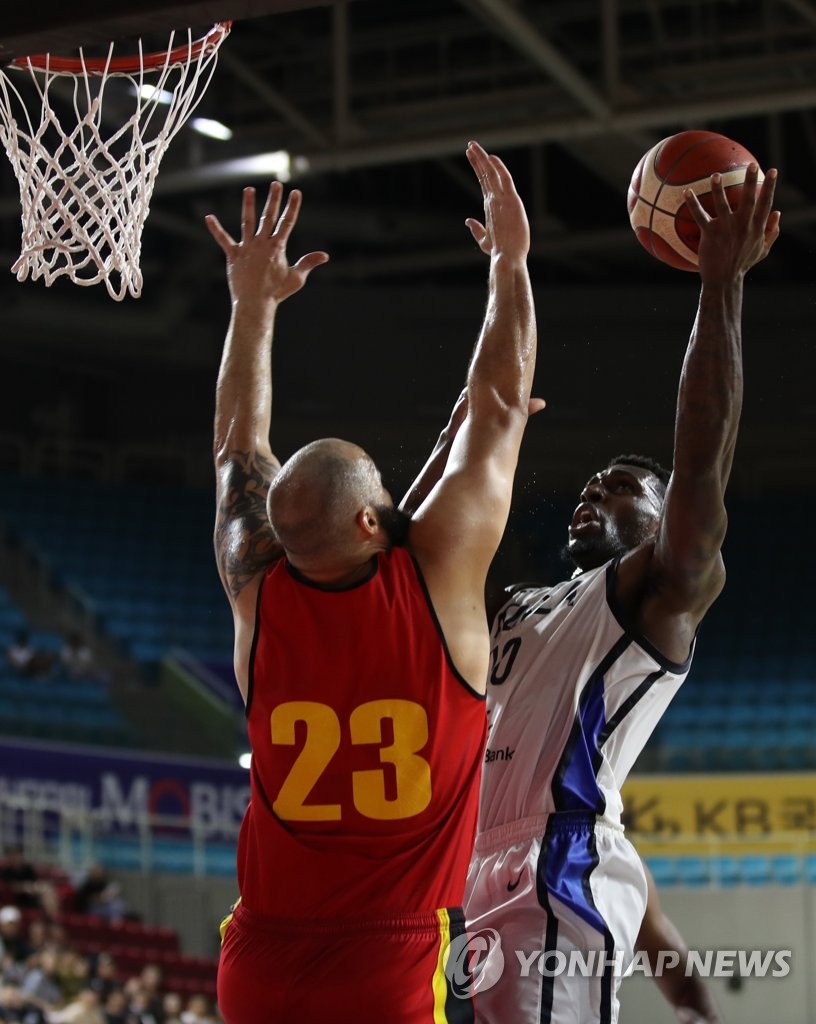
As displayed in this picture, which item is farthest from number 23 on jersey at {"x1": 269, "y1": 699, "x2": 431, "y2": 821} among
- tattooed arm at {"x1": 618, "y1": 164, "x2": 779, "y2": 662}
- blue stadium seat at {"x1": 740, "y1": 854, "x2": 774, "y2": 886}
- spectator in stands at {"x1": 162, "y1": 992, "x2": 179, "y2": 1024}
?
blue stadium seat at {"x1": 740, "y1": 854, "x2": 774, "y2": 886}

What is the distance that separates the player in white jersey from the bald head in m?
0.69

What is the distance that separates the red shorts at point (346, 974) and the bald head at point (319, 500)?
676 millimetres

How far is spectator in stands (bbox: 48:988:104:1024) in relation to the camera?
28.3 feet

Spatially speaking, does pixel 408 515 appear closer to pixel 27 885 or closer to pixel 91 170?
pixel 91 170

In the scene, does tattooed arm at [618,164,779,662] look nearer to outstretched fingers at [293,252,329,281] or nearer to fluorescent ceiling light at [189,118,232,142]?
outstretched fingers at [293,252,329,281]

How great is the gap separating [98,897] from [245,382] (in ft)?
27.0

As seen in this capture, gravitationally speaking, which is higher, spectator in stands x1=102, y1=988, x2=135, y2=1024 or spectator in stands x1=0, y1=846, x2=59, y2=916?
spectator in stands x1=0, y1=846, x2=59, y2=916

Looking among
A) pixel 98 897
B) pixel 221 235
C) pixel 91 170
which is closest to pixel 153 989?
pixel 98 897

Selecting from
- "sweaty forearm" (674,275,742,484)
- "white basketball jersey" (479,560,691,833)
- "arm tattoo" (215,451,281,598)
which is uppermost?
"sweaty forearm" (674,275,742,484)

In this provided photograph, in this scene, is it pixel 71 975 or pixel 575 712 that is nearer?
pixel 575 712

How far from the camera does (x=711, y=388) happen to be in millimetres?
2723

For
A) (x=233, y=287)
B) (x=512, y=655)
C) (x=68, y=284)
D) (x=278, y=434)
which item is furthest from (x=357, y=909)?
(x=68, y=284)

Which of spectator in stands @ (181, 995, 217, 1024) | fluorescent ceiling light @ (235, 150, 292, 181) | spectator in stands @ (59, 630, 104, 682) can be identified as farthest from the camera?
spectator in stands @ (59, 630, 104, 682)

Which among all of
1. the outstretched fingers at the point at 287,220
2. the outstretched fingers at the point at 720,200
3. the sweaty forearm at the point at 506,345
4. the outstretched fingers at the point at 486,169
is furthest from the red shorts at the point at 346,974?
the outstretched fingers at the point at 287,220
